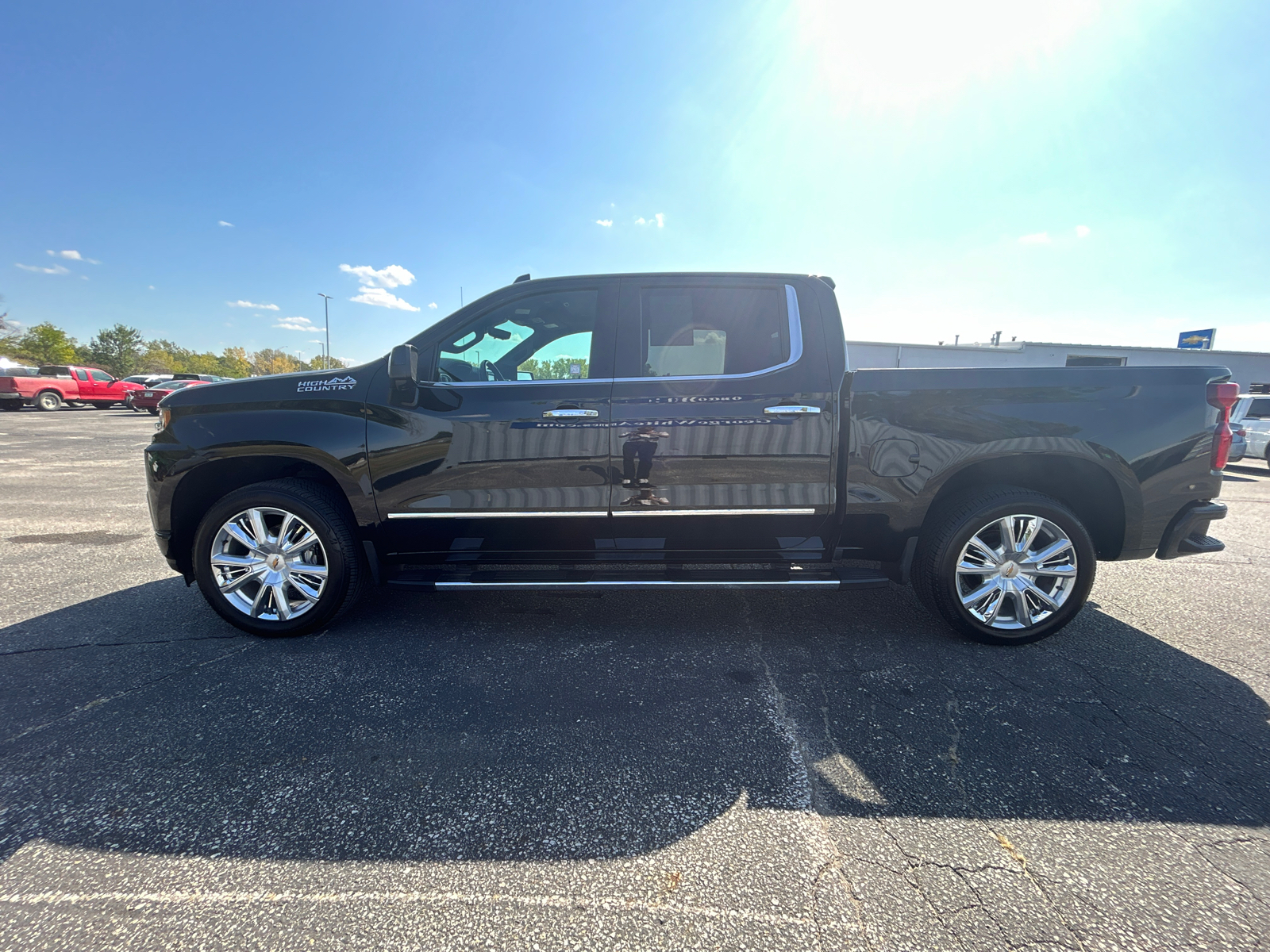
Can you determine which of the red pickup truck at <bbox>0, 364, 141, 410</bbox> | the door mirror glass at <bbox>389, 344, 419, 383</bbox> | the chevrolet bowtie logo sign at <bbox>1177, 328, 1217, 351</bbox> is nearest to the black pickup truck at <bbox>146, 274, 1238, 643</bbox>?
the door mirror glass at <bbox>389, 344, 419, 383</bbox>

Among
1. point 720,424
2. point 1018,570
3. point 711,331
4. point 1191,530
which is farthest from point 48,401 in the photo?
point 1191,530

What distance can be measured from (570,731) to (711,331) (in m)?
2.20

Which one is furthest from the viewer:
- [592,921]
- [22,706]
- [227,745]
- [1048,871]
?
[22,706]

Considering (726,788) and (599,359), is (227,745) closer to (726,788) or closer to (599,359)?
(726,788)

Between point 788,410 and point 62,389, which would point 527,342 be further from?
point 62,389

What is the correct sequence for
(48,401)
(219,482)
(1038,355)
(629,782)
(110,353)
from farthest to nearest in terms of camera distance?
(110,353) < (1038,355) < (48,401) < (219,482) < (629,782)

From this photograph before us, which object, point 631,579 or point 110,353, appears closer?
point 631,579

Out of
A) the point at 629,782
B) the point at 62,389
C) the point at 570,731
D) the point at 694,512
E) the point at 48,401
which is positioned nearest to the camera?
the point at 629,782

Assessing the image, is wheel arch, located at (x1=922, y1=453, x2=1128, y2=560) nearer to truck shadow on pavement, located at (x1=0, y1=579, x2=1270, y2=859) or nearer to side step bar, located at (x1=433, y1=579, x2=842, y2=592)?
truck shadow on pavement, located at (x1=0, y1=579, x2=1270, y2=859)

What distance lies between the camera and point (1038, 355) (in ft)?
92.1

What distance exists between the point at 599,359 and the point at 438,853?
2343mm

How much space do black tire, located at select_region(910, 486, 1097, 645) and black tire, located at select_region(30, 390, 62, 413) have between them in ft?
109

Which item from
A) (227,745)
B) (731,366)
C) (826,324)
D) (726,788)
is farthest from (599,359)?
(227,745)

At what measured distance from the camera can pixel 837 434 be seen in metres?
3.01
